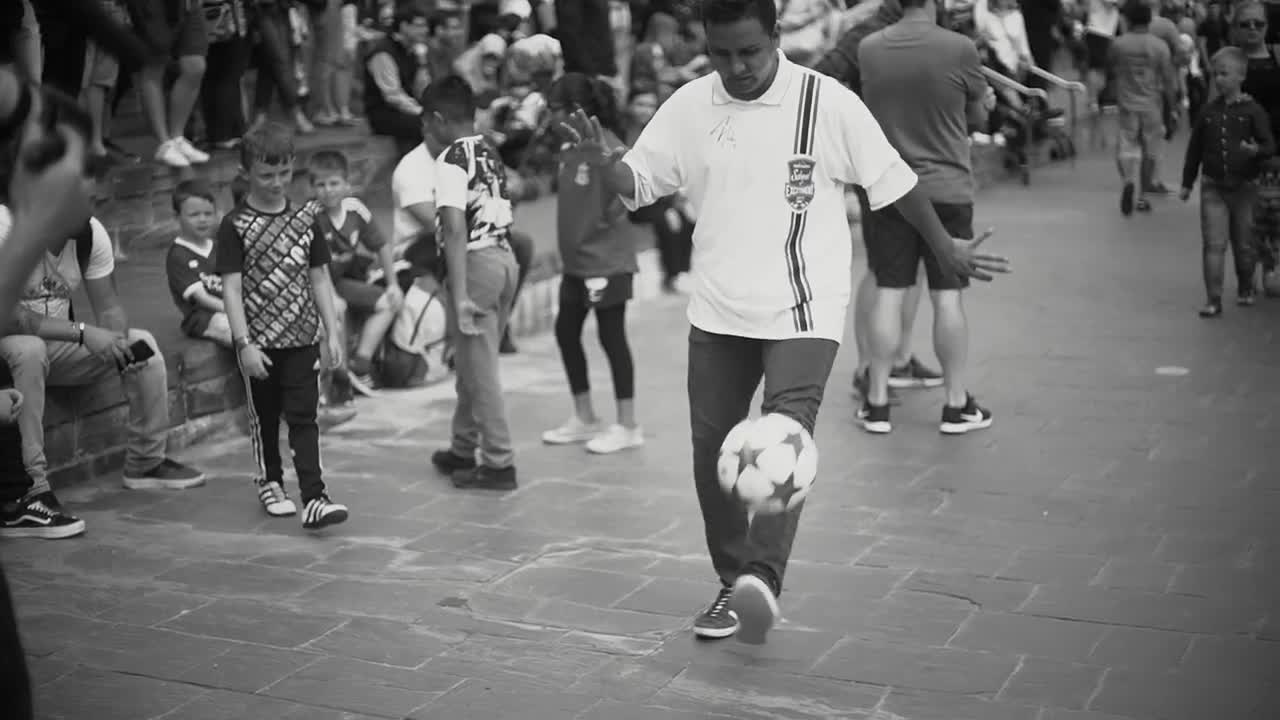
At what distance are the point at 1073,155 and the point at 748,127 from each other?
574 inches

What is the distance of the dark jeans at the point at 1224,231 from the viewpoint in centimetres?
1020

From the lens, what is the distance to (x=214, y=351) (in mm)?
7879

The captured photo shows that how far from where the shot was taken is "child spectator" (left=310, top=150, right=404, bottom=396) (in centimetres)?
866

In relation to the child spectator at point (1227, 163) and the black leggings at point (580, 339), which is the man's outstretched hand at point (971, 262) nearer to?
the black leggings at point (580, 339)

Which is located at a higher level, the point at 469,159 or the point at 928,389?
the point at 469,159

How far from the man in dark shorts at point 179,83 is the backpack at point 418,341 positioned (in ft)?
7.08

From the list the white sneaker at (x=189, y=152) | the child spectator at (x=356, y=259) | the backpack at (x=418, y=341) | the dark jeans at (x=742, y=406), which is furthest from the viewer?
the white sneaker at (x=189, y=152)

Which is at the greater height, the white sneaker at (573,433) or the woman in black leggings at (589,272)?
the woman in black leggings at (589,272)

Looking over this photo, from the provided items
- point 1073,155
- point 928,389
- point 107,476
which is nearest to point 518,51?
point 928,389

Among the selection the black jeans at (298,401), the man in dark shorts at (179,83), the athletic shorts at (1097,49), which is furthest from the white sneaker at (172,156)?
the athletic shorts at (1097,49)

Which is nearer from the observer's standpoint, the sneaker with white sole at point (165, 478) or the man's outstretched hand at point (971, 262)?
the man's outstretched hand at point (971, 262)

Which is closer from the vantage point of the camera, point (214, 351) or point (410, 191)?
point (410, 191)

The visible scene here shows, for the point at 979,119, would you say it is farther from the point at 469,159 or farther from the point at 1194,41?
the point at 1194,41

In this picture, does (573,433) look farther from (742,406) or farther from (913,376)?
(742,406)
